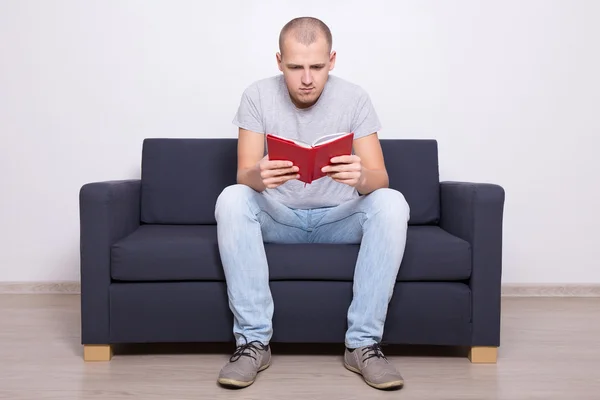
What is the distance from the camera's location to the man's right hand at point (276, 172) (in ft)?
5.54

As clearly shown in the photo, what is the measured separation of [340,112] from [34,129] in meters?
1.72

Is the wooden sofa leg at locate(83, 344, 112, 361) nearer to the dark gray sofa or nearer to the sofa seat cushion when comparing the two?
the dark gray sofa

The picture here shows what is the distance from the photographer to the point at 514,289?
3.03m

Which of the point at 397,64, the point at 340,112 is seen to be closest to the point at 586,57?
the point at 397,64

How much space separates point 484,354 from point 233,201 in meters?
0.97

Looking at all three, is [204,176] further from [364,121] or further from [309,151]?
[309,151]

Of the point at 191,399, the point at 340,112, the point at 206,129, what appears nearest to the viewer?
the point at 191,399

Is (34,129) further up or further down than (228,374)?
further up

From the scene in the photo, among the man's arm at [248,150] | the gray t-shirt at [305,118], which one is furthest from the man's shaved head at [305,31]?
the man's arm at [248,150]

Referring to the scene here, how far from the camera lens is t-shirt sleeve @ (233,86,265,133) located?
2.04 meters

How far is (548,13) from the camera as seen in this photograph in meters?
2.95

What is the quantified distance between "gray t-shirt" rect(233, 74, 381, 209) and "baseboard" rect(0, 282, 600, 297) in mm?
1419

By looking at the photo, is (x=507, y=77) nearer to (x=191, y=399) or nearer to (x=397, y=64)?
(x=397, y=64)

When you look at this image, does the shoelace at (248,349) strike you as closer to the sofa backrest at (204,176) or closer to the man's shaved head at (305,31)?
the sofa backrest at (204,176)
